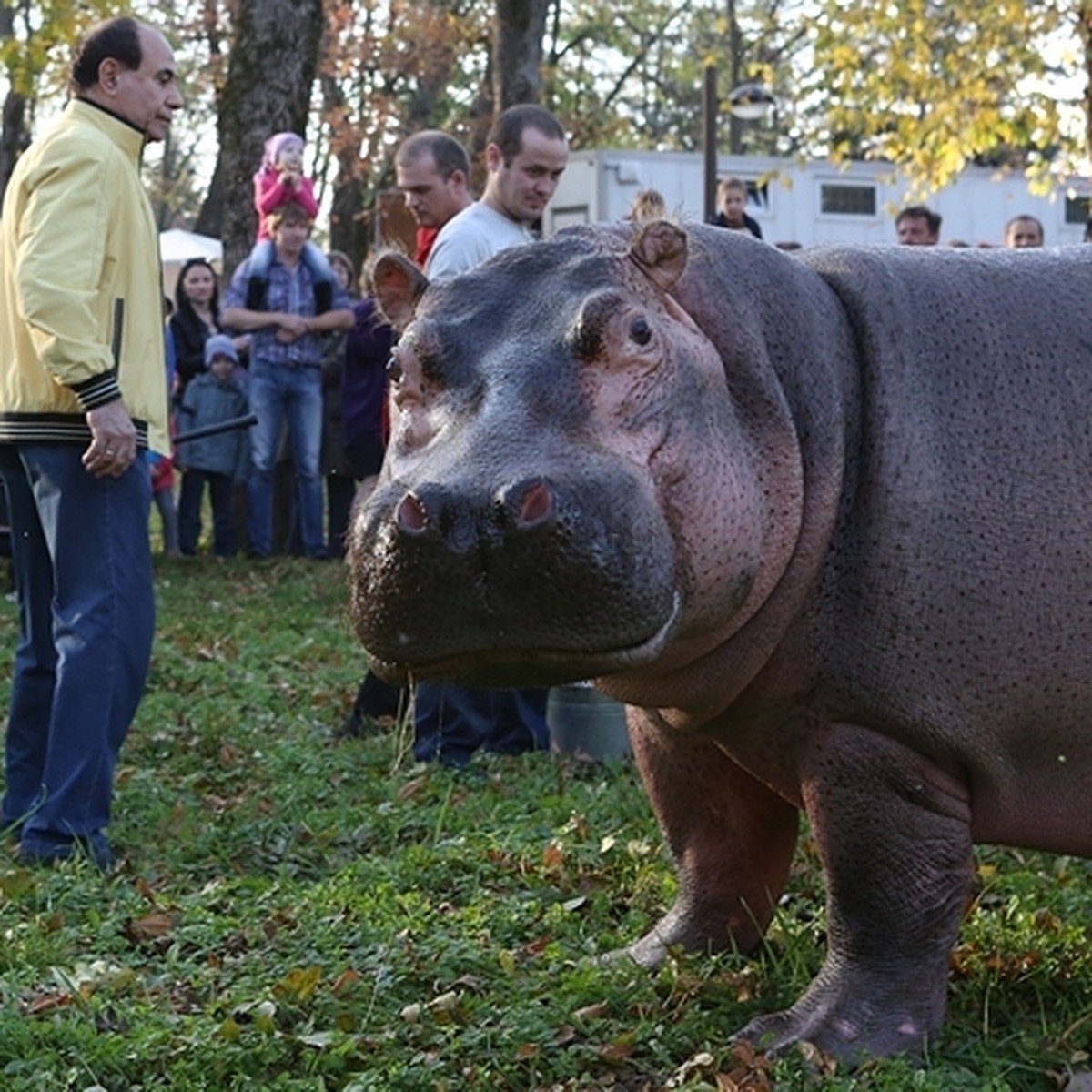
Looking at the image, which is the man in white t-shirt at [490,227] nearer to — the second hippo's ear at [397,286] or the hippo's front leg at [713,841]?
the hippo's front leg at [713,841]

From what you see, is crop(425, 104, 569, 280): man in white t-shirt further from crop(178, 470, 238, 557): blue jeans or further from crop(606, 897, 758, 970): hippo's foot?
crop(178, 470, 238, 557): blue jeans

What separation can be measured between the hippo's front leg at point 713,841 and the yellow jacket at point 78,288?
6.14 ft

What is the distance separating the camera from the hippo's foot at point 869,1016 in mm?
3725

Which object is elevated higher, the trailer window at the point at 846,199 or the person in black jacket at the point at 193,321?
the trailer window at the point at 846,199

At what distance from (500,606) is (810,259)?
1285 millimetres

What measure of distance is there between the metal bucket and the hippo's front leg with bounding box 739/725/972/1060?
291 cm

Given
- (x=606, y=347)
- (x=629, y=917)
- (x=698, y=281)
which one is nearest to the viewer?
(x=606, y=347)

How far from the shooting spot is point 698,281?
3.66 metres

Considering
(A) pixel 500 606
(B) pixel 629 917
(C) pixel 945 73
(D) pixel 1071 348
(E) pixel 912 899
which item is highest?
(C) pixel 945 73

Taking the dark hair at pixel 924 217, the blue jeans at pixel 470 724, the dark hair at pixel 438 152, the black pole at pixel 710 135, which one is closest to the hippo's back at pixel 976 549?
the blue jeans at pixel 470 724

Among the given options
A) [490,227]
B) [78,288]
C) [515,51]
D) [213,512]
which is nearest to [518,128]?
[490,227]

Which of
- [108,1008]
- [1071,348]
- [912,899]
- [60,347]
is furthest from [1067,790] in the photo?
[60,347]

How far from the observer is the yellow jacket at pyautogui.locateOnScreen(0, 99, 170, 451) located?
5312 mm

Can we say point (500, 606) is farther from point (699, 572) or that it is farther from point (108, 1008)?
point (108, 1008)
